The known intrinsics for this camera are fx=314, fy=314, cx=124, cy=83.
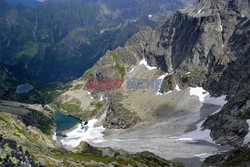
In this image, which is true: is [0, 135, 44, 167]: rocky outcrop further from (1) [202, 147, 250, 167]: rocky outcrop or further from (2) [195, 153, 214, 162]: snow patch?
(2) [195, 153, 214, 162]: snow patch

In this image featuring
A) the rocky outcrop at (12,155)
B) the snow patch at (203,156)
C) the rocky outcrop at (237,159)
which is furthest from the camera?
the snow patch at (203,156)

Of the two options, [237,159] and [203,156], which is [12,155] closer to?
[237,159]

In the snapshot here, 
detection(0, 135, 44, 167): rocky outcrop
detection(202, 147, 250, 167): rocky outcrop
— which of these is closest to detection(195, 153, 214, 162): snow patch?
detection(202, 147, 250, 167): rocky outcrop

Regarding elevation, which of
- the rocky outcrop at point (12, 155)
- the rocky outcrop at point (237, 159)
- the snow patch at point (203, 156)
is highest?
the rocky outcrop at point (12, 155)

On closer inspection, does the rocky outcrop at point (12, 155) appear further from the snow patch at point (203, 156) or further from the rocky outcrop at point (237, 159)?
the snow patch at point (203, 156)

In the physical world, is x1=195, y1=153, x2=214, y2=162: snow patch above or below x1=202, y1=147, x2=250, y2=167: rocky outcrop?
below

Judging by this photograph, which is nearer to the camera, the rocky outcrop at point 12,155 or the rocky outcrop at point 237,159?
the rocky outcrop at point 12,155

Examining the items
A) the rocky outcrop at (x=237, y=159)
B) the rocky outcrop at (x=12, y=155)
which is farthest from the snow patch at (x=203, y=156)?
the rocky outcrop at (x=12, y=155)

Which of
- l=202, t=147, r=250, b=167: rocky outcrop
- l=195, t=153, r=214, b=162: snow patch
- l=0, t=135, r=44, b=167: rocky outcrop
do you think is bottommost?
l=195, t=153, r=214, b=162: snow patch

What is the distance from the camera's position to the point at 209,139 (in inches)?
6550

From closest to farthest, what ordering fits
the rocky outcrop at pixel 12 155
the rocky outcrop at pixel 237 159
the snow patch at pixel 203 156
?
the rocky outcrop at pixel 12 155 < the rocky outcrop at pixel 237 159 < the snow patch at pixel 203 156

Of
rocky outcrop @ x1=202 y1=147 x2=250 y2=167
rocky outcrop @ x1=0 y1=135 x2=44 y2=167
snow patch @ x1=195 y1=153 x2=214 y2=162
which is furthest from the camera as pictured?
snow patch @ x1=195 y1=153 x2=214 y2=162

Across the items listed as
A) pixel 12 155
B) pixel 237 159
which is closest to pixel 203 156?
pixel 237 159

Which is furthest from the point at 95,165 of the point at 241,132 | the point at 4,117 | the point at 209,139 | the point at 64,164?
the point at 209,139
